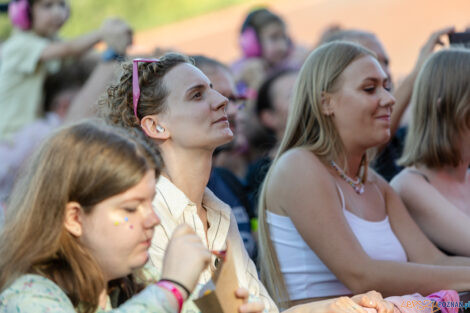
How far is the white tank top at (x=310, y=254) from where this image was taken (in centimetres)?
282

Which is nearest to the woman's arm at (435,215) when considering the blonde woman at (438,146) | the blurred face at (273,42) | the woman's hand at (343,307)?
the blonde woman at (438,146)

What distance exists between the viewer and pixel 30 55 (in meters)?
4.78

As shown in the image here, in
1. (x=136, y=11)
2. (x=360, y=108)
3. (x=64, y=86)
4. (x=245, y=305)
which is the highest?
(x=360, y=108)

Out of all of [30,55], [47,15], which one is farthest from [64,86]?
[47,15]

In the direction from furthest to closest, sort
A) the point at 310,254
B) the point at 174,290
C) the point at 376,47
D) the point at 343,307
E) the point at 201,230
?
1. the point at 376,47
2. the point at 310,254
3. the point at 201,230
4. the point at 343,307
5. the point at 174,290

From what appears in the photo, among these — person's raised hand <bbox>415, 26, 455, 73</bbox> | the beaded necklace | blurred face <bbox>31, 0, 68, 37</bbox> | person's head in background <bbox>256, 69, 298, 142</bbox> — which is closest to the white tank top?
the beaded necklace

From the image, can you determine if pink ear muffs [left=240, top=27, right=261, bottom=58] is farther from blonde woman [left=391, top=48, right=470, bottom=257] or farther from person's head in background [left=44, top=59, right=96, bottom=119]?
blonde woman [left=391, top=48, right=470, bottom=257]

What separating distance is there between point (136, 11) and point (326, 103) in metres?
13.4

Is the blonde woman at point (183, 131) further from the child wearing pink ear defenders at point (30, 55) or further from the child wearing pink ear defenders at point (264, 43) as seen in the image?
the child wearing pink ear defenders at point (264, 43)

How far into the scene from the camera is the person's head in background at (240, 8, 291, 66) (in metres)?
5.94

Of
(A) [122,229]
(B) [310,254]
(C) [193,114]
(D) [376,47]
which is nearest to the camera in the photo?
(A) [122,229]

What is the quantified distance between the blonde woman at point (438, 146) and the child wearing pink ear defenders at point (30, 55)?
2275 millimetres

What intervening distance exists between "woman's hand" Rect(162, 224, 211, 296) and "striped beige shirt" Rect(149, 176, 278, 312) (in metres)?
0.56

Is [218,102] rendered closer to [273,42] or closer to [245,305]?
[245,305]
